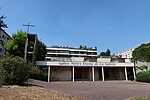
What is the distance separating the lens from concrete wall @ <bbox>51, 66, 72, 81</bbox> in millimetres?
32906

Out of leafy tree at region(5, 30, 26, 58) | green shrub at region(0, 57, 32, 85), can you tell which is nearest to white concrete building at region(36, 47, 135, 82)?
leafy tree at region(5, 30, 26, 58)

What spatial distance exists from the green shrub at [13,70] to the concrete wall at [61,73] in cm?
2025

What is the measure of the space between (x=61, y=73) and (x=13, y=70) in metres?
21.6

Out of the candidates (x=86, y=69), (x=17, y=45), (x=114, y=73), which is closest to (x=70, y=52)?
(x=114, y=73)

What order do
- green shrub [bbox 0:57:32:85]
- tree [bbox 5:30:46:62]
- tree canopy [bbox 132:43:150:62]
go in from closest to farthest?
green shrub [bbox 0:57:32:85], tree [bbox 5:30:46:62], tree canopy [bbox 132:43:150:62]

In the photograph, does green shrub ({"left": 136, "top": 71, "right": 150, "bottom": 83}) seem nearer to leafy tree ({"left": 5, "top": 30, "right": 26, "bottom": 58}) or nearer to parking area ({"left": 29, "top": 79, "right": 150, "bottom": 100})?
parking area ({"left": 29, "top": 79, "right": 150, "bottom": 100})

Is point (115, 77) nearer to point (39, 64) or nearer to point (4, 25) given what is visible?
point (39, 64)

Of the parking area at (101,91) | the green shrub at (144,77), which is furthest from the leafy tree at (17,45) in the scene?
the green shrub at (144,77)

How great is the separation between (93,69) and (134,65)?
7.99 meters

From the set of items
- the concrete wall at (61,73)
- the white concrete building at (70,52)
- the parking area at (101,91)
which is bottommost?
the parking area at (101,91)

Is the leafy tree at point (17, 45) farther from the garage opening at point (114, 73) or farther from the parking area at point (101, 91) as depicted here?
the garage opening at point (114, 73)

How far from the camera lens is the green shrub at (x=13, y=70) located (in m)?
11.7

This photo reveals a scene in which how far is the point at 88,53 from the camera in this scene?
89500mm

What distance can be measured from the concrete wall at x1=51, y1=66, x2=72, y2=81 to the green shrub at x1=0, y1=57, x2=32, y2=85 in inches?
797
